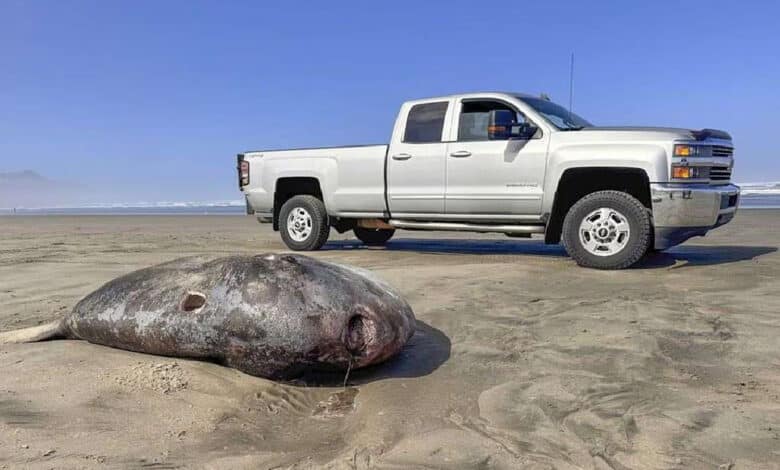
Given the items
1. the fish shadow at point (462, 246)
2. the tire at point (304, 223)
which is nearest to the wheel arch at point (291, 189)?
the tire at point (304, 223)

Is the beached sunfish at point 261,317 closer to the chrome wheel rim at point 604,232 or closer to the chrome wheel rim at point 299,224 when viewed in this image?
the chrome wheel rim at point 604,232

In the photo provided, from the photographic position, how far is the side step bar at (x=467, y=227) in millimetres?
7465

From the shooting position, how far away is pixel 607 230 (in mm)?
6770

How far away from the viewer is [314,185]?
31.2 feet

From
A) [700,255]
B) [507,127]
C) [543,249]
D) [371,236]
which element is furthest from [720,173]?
[371,236]

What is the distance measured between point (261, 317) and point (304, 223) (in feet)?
20.6

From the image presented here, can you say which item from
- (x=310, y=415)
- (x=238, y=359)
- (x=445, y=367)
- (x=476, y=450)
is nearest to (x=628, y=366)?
(x=445, y=367)

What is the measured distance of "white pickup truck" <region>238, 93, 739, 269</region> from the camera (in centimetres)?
654

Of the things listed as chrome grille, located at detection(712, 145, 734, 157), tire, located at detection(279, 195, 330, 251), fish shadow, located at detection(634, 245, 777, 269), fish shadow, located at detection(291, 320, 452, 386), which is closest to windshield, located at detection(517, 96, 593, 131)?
chrome grille, located at detection(712, 145, 734, 157)

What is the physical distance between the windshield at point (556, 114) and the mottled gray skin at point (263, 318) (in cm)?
461

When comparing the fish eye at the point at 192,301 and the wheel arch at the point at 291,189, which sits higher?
the wheel arch at the point at 291,189

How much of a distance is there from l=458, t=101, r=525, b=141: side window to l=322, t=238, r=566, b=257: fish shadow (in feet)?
5.70

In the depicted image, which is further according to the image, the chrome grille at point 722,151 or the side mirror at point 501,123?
the side mirror at point 501,123

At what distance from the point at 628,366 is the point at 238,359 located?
2.22m
